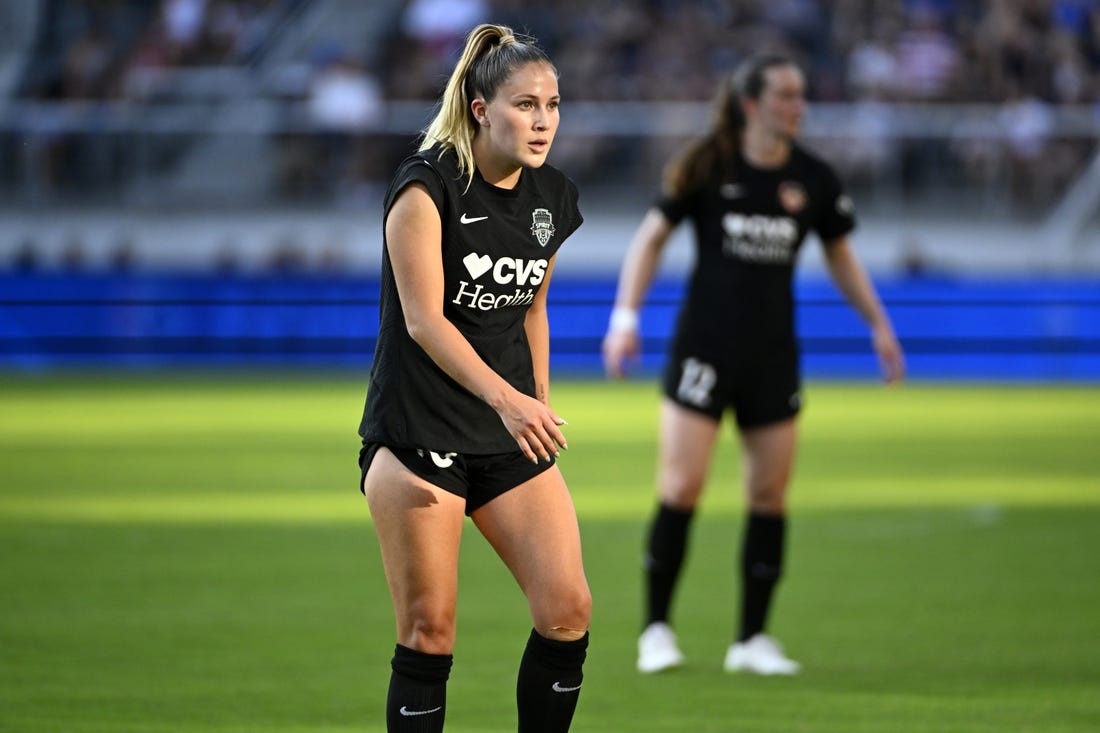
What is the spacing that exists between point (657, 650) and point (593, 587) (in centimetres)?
208

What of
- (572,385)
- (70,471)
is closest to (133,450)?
(70,471)

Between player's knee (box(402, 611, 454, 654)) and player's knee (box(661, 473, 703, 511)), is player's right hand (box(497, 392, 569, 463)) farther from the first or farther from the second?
player's knee (box(661, 473, 703, 511))

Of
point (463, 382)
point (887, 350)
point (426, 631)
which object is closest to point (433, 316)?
point (463, 382)

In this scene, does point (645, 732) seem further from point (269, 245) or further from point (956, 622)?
point (269, 245)

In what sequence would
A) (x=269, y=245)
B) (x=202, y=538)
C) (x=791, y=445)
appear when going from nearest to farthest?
(x=791, y=445) → (x=202, y=538) → (x=269, y=245)

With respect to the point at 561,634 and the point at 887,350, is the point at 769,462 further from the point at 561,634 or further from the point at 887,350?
the point at 561,634

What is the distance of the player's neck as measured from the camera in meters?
7.59

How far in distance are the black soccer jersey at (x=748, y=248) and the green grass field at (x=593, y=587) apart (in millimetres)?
1372

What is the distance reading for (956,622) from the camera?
8.33 meters

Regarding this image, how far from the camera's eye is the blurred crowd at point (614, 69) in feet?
84.0

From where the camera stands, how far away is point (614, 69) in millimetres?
28938

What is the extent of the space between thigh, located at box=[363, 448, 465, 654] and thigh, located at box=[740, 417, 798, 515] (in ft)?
9.37

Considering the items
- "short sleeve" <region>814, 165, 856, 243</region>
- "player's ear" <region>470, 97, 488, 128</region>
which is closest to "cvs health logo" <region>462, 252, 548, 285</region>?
"player's ear" <region>470, 97, 488, 128</region>

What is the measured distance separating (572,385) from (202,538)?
1188 cm
